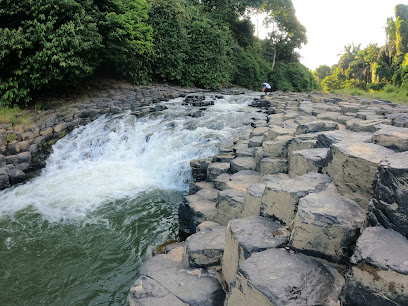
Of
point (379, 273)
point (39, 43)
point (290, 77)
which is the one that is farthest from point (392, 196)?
point (290, 77)

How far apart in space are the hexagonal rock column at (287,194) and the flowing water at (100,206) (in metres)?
1.80

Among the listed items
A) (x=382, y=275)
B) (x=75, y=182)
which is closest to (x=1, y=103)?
(x=75, y=182)

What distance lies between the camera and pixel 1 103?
26.6 feet

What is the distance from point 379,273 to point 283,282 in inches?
19.9

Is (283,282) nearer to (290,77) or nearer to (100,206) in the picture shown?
(100,206)

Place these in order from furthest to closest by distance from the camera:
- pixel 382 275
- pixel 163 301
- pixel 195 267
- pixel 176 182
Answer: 1. pixel 176 182
2. pixel 195 267
3. pixel 163 301
4. pixel 382 275

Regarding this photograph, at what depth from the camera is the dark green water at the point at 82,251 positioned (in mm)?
3010

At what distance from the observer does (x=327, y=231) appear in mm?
1800

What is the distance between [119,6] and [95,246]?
883 centimetres

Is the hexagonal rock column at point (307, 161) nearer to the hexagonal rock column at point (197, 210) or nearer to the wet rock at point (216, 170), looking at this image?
the hexagonal rock column at point (197, 210)

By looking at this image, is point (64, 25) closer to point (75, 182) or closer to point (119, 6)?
point (119, 6)

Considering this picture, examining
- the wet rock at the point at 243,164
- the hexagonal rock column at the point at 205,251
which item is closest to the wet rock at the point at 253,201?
the hexagonal rock column at the point at 205,251

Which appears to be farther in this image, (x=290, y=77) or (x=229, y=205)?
(x=290, y=77)

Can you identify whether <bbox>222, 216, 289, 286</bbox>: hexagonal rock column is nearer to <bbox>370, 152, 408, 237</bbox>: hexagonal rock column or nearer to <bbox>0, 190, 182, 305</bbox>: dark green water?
<bbox>370, 152, 408, 237</bbox>: hexagonal rock column
